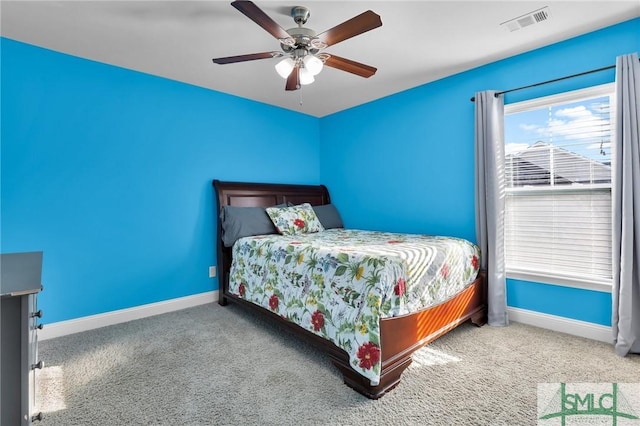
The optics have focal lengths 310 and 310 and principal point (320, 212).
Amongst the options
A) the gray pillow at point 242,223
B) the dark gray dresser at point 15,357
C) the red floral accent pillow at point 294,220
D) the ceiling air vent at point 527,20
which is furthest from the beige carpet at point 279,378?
the ceiling air vent at point 527,20

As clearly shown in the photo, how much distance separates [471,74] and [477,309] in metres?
2.21

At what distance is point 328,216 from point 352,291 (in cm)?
222

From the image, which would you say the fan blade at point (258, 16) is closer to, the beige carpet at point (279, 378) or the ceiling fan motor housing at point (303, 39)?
the ceiling fan motor housing at point (303, 39)

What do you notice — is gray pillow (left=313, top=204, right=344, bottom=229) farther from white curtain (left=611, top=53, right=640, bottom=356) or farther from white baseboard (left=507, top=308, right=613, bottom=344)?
white curtain (left=611, top=53, right=640, bottom=356)

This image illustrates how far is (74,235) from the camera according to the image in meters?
2.65

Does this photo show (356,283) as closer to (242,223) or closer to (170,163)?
(242,223)

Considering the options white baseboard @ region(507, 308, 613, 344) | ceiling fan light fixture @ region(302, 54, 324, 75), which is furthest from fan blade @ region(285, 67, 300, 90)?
white baseboard @ region(507, 308, 613, 344)

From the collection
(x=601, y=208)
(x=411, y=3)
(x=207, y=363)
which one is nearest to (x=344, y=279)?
(x=207, y=363)

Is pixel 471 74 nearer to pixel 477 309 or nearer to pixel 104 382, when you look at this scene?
pixel 477 309

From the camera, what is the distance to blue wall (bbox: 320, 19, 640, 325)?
243cm

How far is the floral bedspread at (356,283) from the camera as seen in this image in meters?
1.81

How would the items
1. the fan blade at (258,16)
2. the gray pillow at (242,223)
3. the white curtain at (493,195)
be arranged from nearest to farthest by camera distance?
the fan blade at (258,16), the white curtain at (493,195), the gray pillow at (242,223)

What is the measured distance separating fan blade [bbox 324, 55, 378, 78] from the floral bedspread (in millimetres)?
1313

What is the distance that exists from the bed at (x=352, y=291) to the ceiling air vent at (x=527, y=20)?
1.68 metres
